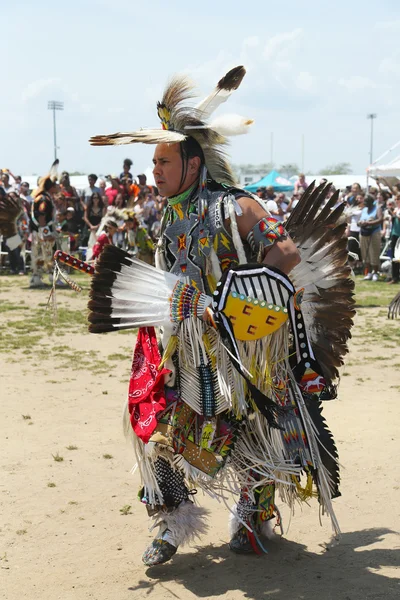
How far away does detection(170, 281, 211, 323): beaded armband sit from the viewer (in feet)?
10.0

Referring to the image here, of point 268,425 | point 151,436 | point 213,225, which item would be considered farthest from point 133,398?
point 213,225

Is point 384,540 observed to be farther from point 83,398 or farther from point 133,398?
point 83,398

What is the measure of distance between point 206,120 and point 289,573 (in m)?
1.87

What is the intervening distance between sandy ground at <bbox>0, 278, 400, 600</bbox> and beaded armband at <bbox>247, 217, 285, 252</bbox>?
1.32 meters

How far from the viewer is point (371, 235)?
49.0ft

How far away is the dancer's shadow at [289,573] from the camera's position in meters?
3.02

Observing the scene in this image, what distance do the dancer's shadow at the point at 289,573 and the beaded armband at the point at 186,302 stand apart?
3.39 ft

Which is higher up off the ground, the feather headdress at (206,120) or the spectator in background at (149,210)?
the feather headdress at (206,120)

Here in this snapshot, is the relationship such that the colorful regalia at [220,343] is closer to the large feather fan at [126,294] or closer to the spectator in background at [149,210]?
the large feather fan at [126,294]

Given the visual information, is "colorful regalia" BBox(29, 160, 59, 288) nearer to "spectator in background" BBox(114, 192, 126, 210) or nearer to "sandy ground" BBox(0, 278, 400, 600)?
"spectator in background" BBox(114, 192, 126, 210)

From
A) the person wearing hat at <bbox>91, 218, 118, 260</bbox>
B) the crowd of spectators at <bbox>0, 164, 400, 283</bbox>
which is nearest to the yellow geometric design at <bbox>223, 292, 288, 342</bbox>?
the person wearing hat at <bbox>91, 218, 118, 260</bbox>

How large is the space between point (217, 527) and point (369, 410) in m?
2.20

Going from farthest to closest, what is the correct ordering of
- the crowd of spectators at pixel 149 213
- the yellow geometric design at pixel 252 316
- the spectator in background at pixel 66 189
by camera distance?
the spectator in background at pixel 66 189
the crowd of spectators at pixel 149 213
the yellow geometric design at pixel 252 316

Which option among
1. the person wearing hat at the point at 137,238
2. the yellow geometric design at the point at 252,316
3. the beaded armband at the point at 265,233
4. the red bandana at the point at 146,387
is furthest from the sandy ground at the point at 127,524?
the person wearing hat at the point at 137,238
